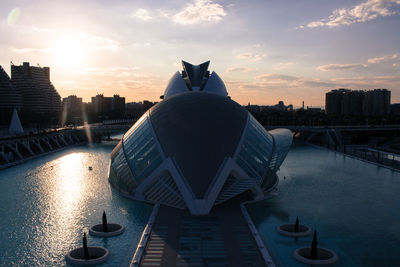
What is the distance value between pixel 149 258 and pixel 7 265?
19.6 feet

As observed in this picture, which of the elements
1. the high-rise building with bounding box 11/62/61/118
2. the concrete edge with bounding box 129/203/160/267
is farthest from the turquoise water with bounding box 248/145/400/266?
the high-rise building with bounding box 11/62/61/118

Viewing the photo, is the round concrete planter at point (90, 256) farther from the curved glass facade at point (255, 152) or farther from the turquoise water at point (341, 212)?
the curved glass facade at point (255, 152)

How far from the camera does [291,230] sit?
1875 centimetres

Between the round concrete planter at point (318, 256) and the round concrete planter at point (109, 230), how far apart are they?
349 inches

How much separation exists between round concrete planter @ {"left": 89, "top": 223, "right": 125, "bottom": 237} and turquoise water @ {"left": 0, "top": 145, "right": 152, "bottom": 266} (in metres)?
0.35

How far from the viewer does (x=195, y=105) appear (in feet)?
84.1

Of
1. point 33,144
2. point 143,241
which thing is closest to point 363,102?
point 33,144

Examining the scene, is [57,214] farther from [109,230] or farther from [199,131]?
[199,131]

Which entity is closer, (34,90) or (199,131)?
(199,131)

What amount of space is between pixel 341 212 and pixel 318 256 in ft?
22.6

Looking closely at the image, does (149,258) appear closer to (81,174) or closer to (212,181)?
(212,181)

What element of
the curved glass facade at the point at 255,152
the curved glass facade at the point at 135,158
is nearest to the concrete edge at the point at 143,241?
the curved glass facade at the point at 135,158

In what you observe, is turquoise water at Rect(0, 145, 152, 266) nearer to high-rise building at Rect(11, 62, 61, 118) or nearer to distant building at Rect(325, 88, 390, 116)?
high-rise building at Rect(11, 62, 61, 118)

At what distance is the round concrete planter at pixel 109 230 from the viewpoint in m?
18.0
